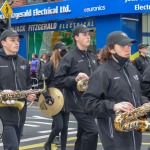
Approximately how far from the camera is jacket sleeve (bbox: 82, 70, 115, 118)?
489 centimetres

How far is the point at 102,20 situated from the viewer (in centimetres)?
2103

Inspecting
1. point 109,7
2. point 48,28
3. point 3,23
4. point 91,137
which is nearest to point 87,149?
point 91,137

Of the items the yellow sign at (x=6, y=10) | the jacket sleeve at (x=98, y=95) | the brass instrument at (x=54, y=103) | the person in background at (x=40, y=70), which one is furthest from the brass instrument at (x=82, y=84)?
the yellow sign at (x=6, y=10)

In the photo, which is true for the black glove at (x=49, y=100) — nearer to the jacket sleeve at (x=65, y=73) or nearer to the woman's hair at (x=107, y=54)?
the jacket sleeve at (x=65, y=73)

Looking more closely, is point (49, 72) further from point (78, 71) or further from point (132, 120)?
point (132, 120)

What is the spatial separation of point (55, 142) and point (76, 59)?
2.52m

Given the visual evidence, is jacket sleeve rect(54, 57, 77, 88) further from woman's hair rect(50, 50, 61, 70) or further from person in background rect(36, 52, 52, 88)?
woman's hair rect(50, 50, 61, 70)

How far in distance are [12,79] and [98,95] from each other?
1.92 m

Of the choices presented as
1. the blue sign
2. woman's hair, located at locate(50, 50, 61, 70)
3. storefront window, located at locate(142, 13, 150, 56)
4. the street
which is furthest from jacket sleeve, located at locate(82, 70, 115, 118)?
storefront window, located at locate(142, 13, 150, 56)

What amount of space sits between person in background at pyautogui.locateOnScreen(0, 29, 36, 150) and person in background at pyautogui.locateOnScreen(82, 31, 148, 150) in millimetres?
1670

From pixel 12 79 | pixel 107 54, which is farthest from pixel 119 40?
pixel 12 79

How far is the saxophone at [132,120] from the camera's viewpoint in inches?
183

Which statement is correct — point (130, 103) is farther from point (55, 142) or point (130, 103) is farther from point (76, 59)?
point (55, 142)

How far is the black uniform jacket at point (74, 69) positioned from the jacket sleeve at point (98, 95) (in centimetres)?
213
